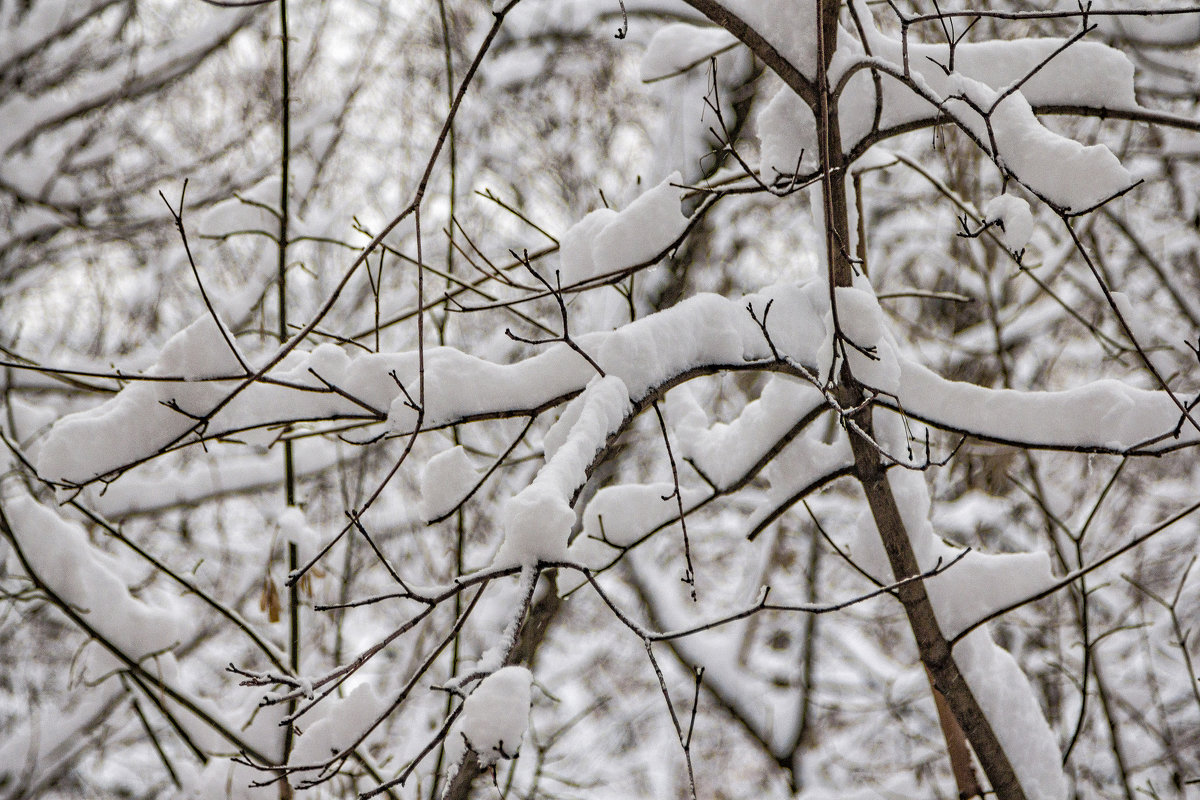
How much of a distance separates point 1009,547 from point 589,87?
12.7ft

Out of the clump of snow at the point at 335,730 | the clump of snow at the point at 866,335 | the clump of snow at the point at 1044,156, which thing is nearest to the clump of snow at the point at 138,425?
→ the clump of snow at the point at 335,730

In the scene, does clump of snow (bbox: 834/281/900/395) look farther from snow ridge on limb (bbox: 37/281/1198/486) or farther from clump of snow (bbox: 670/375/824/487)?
clump of snow (bbox: 670/375/824/487)

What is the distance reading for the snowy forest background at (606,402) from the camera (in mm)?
1113

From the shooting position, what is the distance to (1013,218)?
101 cm

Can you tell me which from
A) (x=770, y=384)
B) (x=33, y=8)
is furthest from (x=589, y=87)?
(x=770, y=384)

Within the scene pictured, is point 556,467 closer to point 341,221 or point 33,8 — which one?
point 341,221

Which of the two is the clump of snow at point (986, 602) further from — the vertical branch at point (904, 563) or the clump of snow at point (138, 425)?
the clump of snow at point (138, 425)

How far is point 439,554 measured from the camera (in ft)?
15.6

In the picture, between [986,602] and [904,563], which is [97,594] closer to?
[904,563]

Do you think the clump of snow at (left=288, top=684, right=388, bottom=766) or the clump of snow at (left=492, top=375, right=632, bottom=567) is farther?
the clump of snow at (left=288, top=684, right=388, bottom=766)

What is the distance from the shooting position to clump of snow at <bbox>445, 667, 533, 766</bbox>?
706 millimetres

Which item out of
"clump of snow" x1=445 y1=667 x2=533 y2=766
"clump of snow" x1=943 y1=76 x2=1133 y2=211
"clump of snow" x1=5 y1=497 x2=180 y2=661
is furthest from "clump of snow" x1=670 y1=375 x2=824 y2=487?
"clump of snow" x1=5 y1=497 x2=180 y2=661

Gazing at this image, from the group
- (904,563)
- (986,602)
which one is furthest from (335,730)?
(986,602)

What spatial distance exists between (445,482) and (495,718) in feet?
1.32
